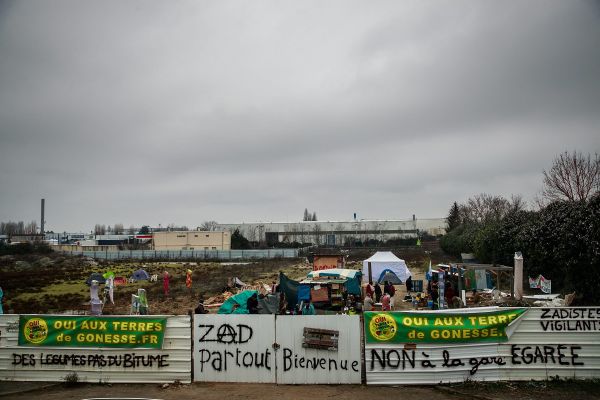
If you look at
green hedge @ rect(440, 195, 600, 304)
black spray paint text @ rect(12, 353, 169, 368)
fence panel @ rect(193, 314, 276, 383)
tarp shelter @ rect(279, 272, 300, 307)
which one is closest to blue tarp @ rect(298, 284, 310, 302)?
tarp shelter @ rect(279, 272, 300, 307)

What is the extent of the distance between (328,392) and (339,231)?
394ft

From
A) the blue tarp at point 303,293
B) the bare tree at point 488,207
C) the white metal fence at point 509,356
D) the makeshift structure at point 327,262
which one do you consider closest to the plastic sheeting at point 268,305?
the blue tarp at point 303,293

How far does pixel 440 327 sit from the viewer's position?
34.7 feet

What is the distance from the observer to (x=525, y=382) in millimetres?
10383

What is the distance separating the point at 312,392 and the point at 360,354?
145cm

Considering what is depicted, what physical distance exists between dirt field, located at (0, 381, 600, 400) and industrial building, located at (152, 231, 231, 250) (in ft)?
301

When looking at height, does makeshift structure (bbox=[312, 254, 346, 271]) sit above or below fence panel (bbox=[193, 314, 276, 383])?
above

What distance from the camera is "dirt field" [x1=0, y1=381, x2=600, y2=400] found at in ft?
31.9

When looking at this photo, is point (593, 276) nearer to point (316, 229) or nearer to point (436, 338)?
point (436, 338)

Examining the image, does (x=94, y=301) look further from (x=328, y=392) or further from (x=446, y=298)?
(x=446, y=298)

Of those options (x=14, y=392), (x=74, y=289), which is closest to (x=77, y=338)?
(x=14, y=392)

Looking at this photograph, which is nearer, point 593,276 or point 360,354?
point 360,354

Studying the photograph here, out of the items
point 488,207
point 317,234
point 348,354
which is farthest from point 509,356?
point 317,234

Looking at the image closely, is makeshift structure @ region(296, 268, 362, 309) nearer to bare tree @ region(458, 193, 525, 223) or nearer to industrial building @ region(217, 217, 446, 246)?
bare tree @ region(458, 193, 525, 223)
